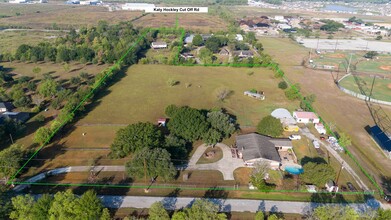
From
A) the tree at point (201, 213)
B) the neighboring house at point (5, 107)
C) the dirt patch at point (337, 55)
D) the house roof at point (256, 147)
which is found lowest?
the house roof at point (256, 147)

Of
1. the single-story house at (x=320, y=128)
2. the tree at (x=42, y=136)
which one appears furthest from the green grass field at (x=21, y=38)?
the single-story house at (x=320, y=128)

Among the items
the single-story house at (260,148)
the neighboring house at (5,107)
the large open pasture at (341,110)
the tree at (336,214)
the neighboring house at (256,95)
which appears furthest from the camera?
the neighboring house at (256,95)

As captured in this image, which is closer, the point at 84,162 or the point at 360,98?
the point at 84,162

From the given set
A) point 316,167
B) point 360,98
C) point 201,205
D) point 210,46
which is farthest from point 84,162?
point 210,46

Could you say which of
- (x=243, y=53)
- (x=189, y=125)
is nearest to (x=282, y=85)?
(x=243, y=53)

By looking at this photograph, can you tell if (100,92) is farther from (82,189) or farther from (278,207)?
(278,207)

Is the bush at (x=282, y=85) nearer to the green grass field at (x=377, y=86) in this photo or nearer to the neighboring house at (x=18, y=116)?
the green grass field at (x=377, y=86)
